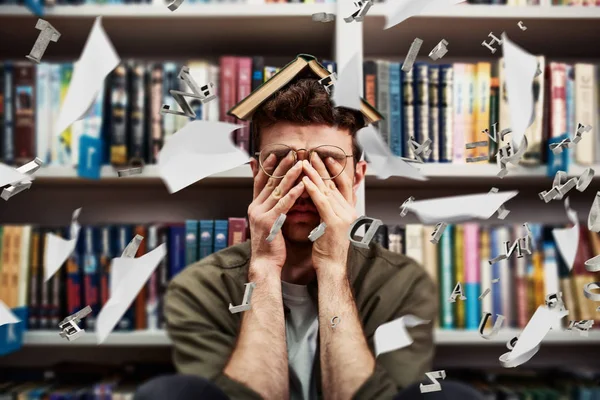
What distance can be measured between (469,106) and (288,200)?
0.42 m

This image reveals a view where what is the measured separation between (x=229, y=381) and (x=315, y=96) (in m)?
0.32

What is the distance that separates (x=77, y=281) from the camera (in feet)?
2.53

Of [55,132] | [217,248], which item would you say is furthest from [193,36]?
[217,248]

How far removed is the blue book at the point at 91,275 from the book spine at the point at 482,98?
65 centimetres

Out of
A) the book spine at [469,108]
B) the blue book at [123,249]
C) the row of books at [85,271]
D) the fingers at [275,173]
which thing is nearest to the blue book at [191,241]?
the row of books at [85,271]

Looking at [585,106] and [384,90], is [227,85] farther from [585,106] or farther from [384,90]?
[585,106]

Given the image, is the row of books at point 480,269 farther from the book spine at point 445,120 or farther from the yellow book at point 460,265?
the book spine at point 445,120

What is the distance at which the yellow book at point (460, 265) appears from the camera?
0.74 m

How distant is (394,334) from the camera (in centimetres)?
56

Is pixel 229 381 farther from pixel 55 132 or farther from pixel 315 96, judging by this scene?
pixel 55 132

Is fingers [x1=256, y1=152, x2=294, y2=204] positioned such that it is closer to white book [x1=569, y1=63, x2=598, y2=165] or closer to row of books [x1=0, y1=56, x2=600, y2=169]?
row of books [x1=0, y1=56, x2=600, y2=169]

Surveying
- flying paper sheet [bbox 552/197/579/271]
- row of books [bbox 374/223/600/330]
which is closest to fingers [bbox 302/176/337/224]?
row of books [bbox 374/223/600/330]

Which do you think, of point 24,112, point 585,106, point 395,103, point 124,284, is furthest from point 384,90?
point 24,112

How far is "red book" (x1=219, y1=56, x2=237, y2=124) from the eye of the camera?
75cm
